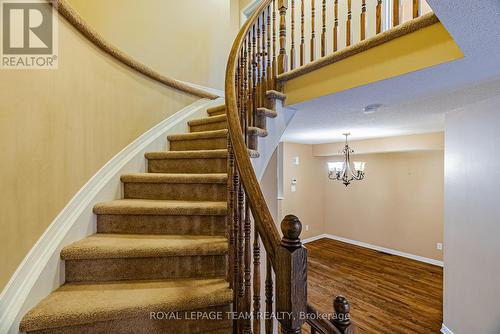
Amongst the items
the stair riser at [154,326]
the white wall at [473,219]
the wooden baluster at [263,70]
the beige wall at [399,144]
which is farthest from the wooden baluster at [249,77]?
the beige wall at [399,144]

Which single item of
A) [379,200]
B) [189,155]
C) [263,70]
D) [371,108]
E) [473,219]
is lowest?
[379,200]

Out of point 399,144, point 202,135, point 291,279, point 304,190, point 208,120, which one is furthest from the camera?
point 304,190

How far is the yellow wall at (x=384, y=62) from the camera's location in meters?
1.28

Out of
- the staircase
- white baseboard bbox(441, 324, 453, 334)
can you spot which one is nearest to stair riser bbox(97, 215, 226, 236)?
the staircase

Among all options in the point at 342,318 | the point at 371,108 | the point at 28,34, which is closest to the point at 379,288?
the point at 371,108

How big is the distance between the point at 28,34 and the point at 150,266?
131 centimetres

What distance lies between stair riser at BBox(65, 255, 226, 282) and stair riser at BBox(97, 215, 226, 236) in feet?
0.74

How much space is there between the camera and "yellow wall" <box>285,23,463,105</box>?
128 centimetres

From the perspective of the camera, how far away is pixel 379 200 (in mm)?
5430

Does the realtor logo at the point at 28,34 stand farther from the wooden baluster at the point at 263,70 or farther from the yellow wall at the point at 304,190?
the yellow wall at the point at 304,190

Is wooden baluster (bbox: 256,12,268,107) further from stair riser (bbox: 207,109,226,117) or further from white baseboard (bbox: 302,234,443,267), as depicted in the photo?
white baseboard (bbox: 302,234,443,267)

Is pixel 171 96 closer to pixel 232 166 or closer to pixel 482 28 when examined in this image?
pixel 232 166

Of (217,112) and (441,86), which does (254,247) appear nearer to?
(441,86)

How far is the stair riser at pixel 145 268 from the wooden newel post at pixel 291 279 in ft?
2.12
